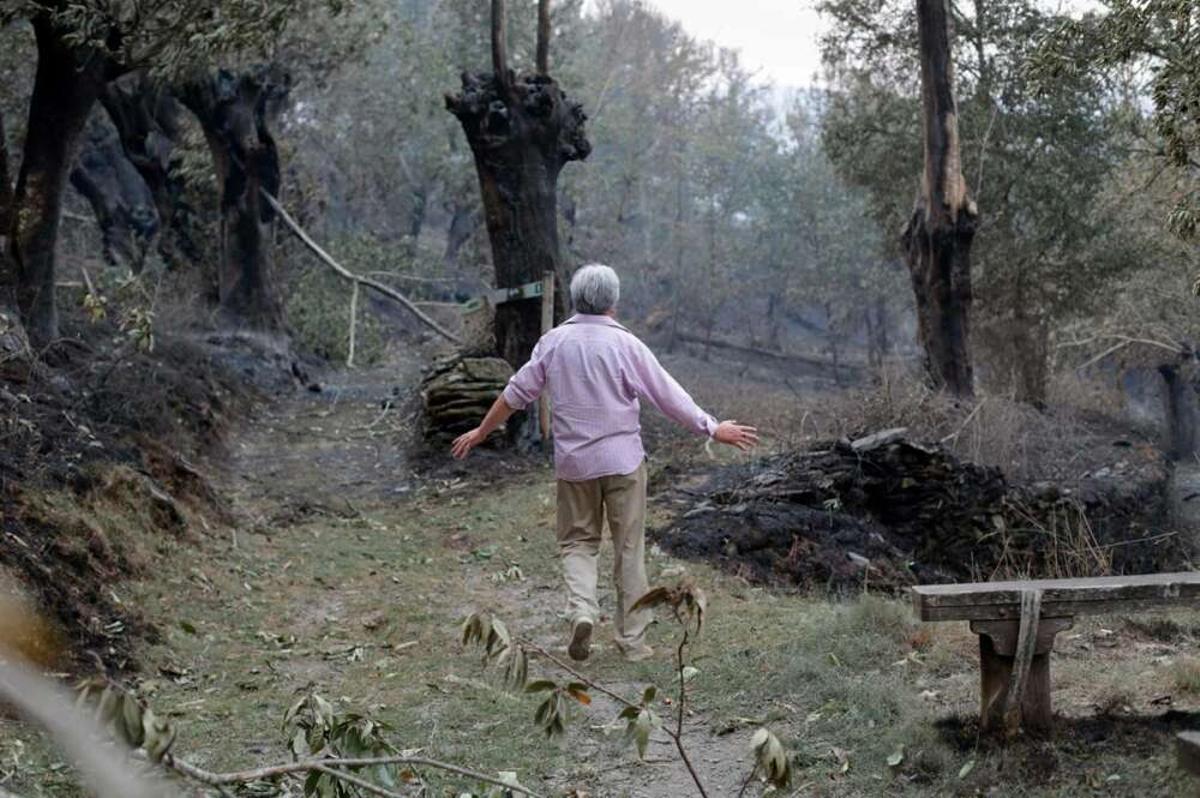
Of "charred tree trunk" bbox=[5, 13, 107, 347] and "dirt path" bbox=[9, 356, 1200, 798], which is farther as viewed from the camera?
"charred tree trunk" bbox=[5, 13, 107, 347]

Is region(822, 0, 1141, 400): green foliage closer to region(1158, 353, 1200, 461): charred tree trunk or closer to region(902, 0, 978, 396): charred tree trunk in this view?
region(1158, 353, 1200, 461): charred tree trunk

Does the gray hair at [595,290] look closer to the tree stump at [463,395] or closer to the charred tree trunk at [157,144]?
the tree stump at [463,395]

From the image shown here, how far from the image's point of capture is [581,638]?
691 centimetres

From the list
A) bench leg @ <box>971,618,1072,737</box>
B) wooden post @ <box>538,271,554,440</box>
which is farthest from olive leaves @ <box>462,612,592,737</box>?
wooden post @ <box>538,271,554,440</box>

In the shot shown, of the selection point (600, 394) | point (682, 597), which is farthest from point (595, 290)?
point (682, 597)

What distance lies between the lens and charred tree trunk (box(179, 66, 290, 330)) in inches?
854

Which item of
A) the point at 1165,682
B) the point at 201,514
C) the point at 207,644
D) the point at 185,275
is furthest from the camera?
the point at 185,275

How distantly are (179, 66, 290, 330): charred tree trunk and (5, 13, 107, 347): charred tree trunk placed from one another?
8624 millimetres

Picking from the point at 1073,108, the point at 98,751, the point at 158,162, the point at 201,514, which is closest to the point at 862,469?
the point at 201,514

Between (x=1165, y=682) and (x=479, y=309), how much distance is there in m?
12.3

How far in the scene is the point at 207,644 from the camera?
767 centimetres

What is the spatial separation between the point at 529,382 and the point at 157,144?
21.1 meters

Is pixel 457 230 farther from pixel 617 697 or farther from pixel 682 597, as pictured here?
pixel 617 697

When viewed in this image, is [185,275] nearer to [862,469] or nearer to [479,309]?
[479,309]
